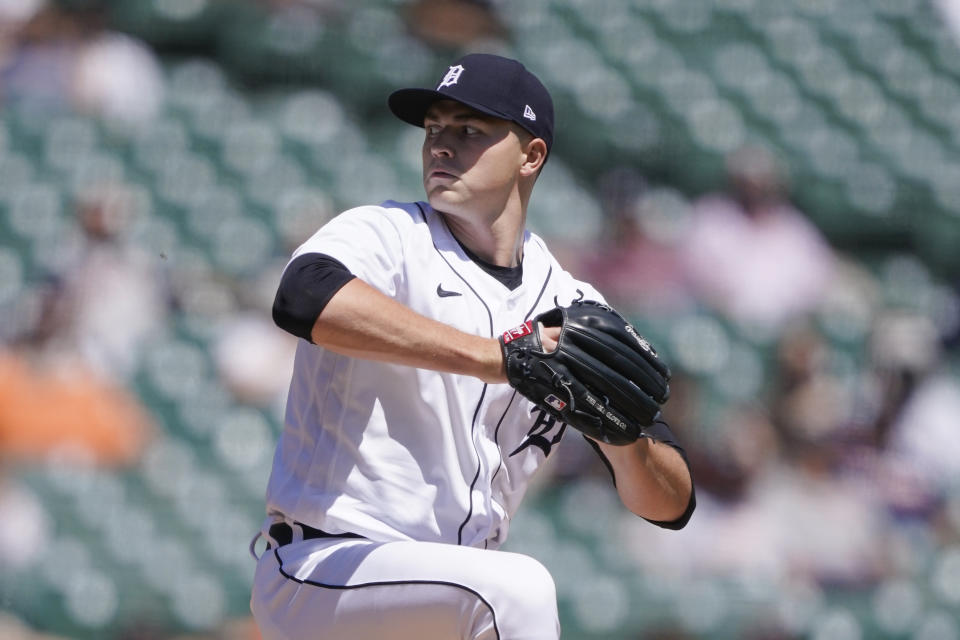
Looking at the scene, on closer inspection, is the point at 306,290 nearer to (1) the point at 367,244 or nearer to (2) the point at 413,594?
(1) the point at 367,244

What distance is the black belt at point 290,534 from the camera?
2070 mm

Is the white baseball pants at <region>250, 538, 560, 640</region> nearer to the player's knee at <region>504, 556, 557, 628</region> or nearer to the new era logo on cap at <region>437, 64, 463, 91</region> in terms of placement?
the player's knee at <region>504, 556, 557, 628</region>

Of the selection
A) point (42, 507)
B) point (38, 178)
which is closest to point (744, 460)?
point (42, 507)

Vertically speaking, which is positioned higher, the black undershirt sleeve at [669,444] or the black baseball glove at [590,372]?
the black baseball glove at [590,372]

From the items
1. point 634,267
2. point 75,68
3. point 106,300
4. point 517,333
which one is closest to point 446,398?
point 517,333

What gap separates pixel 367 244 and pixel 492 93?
37 cm

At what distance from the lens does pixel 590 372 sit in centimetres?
194

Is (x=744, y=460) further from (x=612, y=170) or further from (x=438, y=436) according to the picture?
(x=438, y=436)

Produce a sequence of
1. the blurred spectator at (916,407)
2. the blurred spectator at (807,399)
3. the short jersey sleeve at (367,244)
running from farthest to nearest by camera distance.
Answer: the blurred spectator at (916,407) → the blurred spectator at (807,399) → the short jersey sleeve at (367,244)

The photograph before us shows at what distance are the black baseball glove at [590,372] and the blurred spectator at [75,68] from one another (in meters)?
3.71

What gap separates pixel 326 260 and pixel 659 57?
4.38m

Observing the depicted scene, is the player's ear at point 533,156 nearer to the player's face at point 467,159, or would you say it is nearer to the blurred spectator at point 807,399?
the player's face at point 467,159

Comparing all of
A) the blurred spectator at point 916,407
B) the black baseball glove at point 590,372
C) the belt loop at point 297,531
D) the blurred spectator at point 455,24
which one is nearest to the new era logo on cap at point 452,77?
the black baseball glove at point 590,372

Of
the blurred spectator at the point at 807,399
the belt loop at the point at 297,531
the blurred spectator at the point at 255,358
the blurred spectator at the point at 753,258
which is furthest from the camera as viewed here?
the blurred spectator at the point at 753,258
